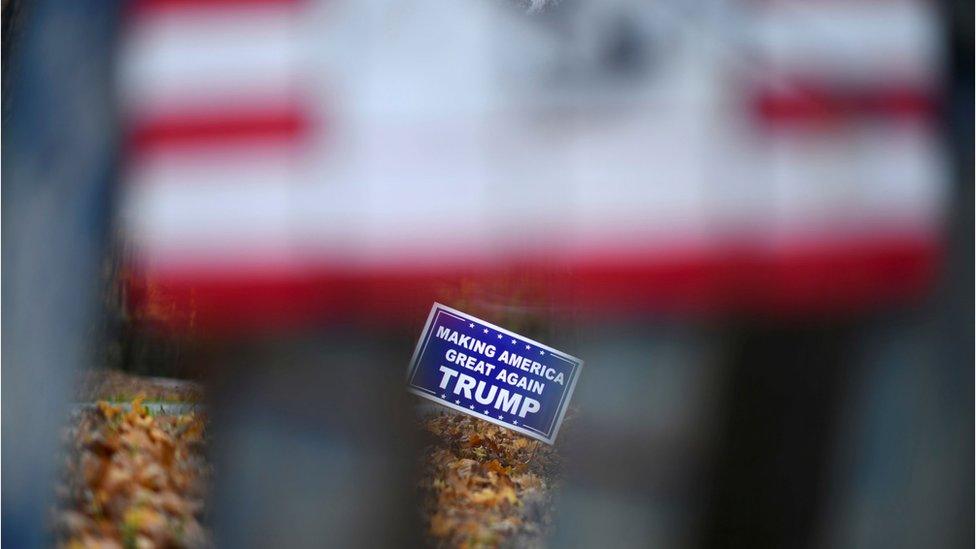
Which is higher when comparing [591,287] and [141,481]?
[591,287]

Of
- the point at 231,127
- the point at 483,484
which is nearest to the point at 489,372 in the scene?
the point at 483,484

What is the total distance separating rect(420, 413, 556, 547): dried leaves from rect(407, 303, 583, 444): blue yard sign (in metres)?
0.02

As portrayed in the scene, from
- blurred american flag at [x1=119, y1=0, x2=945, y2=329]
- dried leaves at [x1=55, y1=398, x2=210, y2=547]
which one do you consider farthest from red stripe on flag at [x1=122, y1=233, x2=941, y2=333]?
dried leaves at [x1=55, y1=398, x2=210, y2=547]

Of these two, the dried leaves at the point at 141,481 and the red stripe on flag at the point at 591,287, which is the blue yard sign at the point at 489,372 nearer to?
the red stripe on flag at the point at 591,287

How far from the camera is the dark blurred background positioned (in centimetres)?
104

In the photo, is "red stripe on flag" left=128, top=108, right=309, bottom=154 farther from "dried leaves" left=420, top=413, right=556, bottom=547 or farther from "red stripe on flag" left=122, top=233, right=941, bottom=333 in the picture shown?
"dried leaves" left=420, top=413, right=556, bottom=547

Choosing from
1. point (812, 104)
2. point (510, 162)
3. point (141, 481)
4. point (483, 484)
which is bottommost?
point (141, 481)

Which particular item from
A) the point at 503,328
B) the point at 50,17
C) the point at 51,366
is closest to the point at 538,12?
the point at 503,328

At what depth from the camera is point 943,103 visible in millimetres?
1074

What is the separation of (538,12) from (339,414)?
55 cm

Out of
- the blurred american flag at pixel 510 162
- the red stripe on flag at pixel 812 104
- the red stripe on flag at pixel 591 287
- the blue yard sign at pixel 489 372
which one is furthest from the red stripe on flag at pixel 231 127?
the red stripe on flag at pixel 812 104

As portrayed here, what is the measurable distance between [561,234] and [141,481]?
59 centimetres

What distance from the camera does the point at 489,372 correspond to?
3.44 feet

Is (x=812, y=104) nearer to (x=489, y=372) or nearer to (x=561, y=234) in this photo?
(x=561, y=234)
